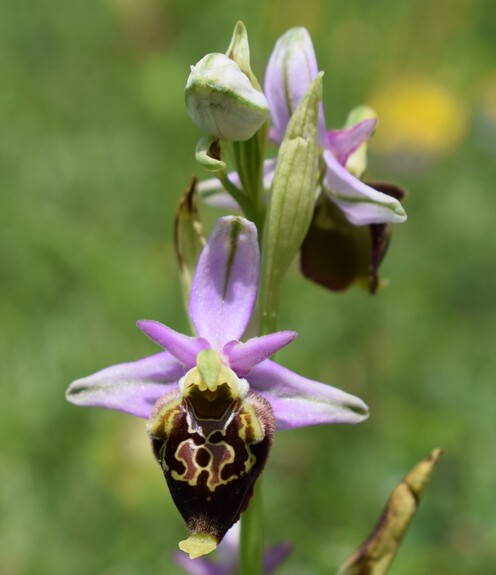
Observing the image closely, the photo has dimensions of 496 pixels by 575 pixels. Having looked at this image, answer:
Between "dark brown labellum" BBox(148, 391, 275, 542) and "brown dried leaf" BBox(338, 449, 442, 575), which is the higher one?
"dark brown labellum" BBox(148, 391, 275, 542)

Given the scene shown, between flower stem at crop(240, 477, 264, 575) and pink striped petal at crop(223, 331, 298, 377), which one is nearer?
pink striped petal at crop(223, 331, 298, 377)

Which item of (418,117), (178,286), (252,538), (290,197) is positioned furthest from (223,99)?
(418,117)

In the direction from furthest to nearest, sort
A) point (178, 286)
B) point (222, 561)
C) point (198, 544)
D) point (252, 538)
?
point (178, 286) → point (222, 561) → point (252, 538) → point (198, 544)

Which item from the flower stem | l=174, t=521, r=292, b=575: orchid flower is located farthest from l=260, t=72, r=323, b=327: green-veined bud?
l=174, t=521, r=292, b=575: orchid flower

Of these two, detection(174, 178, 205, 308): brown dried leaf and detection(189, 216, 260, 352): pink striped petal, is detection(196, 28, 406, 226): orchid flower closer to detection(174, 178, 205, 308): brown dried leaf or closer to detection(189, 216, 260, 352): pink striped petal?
detection(174, 178, 205, 308): brown dried leaf

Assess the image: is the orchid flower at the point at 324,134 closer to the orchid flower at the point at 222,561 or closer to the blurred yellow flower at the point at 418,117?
the orchid flower at the point at 222,561

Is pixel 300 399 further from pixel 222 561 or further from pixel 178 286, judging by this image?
pixel 178 286
